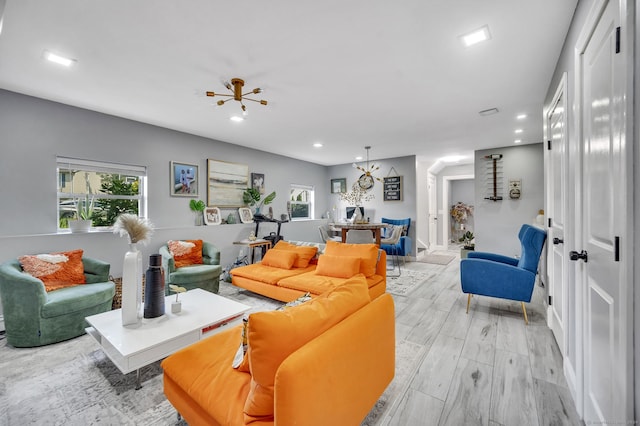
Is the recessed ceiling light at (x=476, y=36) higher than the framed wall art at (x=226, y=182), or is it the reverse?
the recessed ceiling light at (x=476, y=36)

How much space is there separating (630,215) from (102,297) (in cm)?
383

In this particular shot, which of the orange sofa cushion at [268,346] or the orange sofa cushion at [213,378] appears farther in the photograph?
the orange sofa cushion at [213,378]

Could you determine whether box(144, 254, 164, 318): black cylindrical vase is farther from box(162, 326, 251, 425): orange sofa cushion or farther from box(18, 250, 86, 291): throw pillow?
box(18, 250, 86, 291): throw pillow

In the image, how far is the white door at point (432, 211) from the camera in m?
7.81

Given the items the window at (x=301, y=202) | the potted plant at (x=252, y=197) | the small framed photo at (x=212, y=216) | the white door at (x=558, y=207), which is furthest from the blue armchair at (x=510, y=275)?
the window at (x=301, y=202)

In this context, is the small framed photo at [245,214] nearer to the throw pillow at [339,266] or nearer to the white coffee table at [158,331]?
the throw pillow at [339,266]

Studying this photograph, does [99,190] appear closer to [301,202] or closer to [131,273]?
[131,273]

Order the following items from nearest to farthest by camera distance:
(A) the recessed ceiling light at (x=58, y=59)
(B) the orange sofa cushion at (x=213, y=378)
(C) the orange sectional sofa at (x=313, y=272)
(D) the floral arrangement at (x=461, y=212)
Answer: (B) the orange sofa cushion at (x=213, y=378) < (A) the recessed ceiling light at (x=58, y=59) < (C) the orange sectional sofa at (x=313, y=272) < (D) the floral arrangement at (x=461, y=212)

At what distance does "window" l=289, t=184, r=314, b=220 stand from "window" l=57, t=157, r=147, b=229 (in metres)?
3.41

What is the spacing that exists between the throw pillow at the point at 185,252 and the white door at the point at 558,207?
4.13 metres

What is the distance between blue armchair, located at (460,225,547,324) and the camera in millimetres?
2760

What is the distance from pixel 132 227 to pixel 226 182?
3.15 meters

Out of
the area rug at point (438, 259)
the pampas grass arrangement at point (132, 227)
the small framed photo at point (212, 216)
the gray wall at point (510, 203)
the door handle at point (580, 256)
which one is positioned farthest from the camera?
the area rug at point (438, 259)

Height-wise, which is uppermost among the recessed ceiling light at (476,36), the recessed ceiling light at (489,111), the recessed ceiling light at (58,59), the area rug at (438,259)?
the recessed ceiling light at (58,59)
